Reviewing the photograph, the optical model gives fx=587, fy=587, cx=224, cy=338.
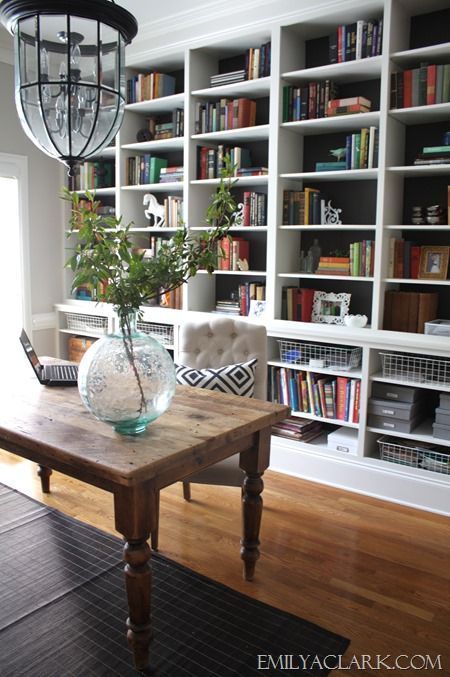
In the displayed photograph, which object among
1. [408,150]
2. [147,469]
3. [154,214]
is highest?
[408,150]

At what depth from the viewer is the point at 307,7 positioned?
130 inches

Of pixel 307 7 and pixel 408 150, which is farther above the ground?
pixel 307 7

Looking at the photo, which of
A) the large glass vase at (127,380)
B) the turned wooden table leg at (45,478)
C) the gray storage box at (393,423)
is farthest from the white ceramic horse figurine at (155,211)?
the large glass vase at (127,380)

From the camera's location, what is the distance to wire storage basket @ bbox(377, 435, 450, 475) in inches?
122

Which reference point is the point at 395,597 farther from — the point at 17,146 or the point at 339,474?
the point at 17,146

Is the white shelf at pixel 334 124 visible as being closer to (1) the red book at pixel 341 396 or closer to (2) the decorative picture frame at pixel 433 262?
(2) the decorative picture frame at pixel 433 262

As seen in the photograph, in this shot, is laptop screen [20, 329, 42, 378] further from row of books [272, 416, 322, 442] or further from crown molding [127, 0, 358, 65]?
crown molding [127, 0, 358, 65]

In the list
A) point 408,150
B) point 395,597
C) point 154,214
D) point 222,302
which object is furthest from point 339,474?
point 154,214

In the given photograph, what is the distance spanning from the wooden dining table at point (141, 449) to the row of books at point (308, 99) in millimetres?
1918

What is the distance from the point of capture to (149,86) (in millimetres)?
4160

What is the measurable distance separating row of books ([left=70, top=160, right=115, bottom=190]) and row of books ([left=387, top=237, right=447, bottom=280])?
8.31 feet

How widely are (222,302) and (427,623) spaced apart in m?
2.41

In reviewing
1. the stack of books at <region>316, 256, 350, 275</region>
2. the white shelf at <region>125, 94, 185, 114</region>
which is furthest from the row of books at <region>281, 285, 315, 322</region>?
the white shelf at <region>125, 94, 185, 114</region>

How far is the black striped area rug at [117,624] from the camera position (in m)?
1.94
